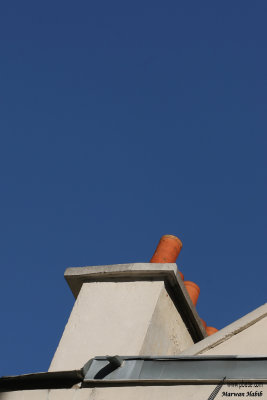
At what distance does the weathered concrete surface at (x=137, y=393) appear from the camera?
568 cm

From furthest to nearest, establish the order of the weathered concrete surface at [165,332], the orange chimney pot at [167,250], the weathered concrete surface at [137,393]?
the orange chimney pot at [167,250] < the weathered concrete surface at [165,332] < the weathered concrete surface at [137,393]

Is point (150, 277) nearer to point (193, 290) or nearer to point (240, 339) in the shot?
point (193, 290)

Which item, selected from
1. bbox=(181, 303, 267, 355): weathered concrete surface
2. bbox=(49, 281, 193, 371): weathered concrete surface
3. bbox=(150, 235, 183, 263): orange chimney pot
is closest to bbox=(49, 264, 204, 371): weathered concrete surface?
bbox=(49, 281, 193, 371): weathered concrete surface

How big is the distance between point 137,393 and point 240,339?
0.98 metres

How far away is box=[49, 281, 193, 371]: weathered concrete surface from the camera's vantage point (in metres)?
6.73

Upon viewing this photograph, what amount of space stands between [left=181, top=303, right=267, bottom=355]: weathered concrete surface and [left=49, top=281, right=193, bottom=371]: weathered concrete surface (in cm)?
57

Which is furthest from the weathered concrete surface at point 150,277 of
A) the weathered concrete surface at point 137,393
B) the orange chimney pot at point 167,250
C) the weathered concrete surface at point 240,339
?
the weathered concrete surface at point 137,393

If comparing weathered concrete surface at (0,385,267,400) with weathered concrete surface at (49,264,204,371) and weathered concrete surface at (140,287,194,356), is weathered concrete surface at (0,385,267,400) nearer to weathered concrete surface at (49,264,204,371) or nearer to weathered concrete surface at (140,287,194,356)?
weathered concrete surface at (49,264,204,371)

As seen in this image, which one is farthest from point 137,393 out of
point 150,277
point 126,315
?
point 150,277

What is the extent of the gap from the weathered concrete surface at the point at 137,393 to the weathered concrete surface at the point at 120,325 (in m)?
0.49

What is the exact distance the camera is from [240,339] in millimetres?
6332

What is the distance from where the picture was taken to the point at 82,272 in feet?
24.9

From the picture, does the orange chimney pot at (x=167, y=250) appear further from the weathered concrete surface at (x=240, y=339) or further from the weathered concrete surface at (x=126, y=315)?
the weathered concrete surface at (x=240, y=339)

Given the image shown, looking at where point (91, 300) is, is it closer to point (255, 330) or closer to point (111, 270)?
point (111, 270)
